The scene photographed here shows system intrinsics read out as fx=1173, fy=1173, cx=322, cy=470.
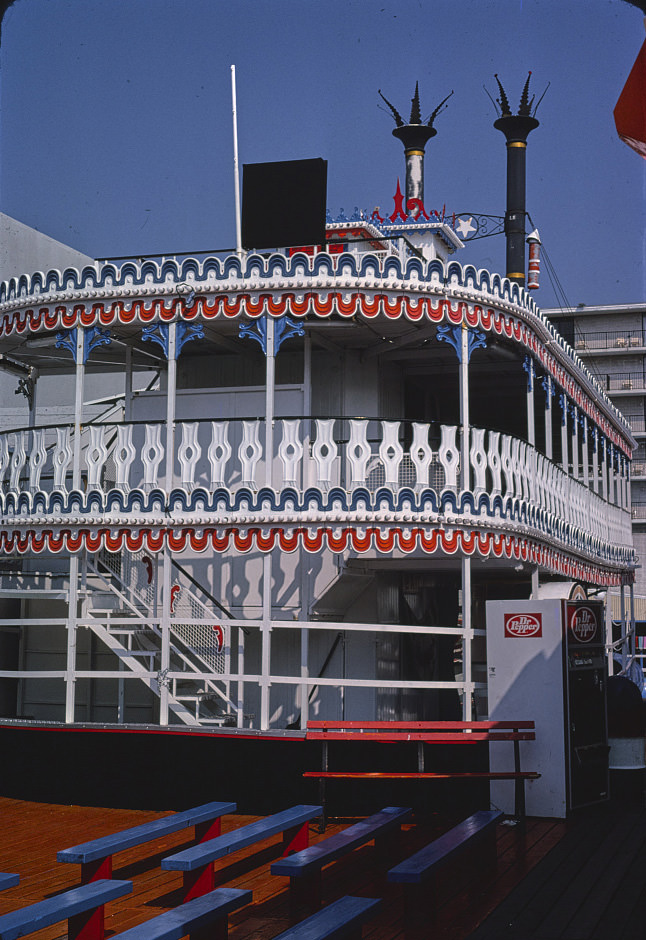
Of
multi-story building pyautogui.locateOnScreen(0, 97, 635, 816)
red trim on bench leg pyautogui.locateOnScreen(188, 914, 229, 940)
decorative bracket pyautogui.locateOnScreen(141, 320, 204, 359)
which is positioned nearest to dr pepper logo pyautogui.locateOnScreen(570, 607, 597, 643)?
multi-story building pyautogui.locateOnScreen(0, 97, 635, 816)

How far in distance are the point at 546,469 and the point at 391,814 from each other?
21.9 feet

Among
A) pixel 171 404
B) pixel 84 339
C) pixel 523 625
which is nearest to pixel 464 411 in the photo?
pixel 523 625

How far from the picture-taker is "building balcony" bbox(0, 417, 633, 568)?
1224 cm

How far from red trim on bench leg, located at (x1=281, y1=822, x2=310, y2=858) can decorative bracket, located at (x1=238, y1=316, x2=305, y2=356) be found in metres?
5.33

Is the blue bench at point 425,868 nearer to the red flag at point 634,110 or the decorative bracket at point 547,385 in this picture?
the red flag at point 634,110

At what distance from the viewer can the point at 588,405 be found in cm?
1936

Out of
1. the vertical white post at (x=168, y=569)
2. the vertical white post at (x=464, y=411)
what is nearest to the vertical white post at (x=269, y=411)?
the vertical white post at (x=168, y=569)

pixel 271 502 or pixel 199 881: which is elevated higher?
pixel 271 502

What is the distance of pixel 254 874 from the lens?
9102 millimetres

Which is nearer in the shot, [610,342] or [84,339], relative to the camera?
[84,339]

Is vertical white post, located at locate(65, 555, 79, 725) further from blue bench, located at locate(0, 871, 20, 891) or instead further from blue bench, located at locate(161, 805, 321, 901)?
blue bench, located at locate(0, 871, 20, 891)

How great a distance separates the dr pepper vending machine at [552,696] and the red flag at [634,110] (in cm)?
663

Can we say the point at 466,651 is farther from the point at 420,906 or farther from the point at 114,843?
the point at 114,843

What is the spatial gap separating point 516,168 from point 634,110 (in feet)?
62.5
